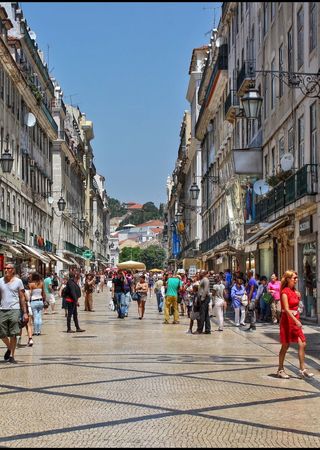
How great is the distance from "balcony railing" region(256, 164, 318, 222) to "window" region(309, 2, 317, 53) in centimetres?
365

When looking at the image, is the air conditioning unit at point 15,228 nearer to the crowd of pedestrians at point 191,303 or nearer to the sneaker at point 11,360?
the crowd of pedestrians at point 191,303

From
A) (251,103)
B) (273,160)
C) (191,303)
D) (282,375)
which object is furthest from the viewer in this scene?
(273,160)

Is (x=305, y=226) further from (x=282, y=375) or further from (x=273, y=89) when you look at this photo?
(x=282, y=375)

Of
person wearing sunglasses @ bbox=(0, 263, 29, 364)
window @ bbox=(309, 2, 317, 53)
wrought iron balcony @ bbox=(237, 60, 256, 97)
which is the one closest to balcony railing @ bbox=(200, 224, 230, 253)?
wrought iron balcony @ bbox=(237, 60, 256, 97)

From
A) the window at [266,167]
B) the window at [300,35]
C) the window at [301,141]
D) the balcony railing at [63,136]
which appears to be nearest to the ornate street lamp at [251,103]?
the window at [301,141]

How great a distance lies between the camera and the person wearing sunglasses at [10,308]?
553 inches

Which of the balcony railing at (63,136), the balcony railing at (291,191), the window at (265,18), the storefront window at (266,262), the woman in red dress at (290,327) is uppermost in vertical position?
the balcony railing at (63,136)

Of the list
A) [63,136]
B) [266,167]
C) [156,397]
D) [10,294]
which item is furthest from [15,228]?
[156,397]

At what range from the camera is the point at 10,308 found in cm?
1411

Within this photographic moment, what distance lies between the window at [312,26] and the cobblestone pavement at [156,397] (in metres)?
10.2

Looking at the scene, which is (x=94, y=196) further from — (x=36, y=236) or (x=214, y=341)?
(x=214, y=341)

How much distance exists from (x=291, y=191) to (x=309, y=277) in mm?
2673

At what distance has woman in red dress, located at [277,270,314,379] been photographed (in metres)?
12.0

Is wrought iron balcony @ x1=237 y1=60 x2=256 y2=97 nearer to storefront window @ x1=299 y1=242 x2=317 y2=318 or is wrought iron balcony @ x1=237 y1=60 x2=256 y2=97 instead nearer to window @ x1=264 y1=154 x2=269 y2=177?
window @ x1=264 y1=154 x2=269 y2=177
